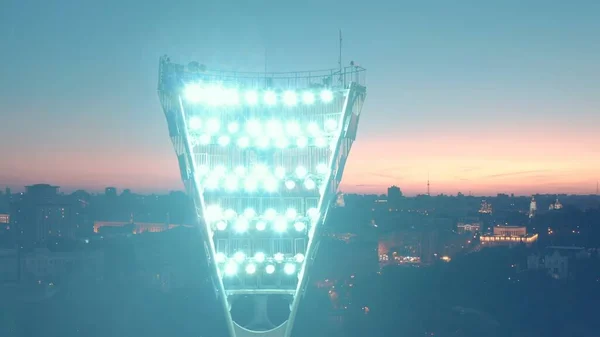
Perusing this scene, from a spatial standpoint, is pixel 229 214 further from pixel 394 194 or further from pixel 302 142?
pixel 394 194

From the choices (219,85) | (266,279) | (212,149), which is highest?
(219,85)

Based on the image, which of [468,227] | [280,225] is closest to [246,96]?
[280,225]

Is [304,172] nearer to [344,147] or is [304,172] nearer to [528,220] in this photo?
[344,147]

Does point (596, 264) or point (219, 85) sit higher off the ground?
point (219, 85)

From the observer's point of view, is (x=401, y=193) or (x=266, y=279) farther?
(x=401, y=193)

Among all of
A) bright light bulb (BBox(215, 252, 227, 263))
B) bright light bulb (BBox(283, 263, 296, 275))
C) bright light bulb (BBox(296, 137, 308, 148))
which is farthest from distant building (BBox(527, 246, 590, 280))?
bright light bulb (BBox(215, 252, 227, 263))

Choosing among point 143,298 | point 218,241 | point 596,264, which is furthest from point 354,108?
point 596,264

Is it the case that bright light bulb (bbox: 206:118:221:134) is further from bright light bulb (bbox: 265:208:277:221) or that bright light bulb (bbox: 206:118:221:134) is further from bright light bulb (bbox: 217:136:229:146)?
bright light bulb (bbox: 265:208:277:221)
